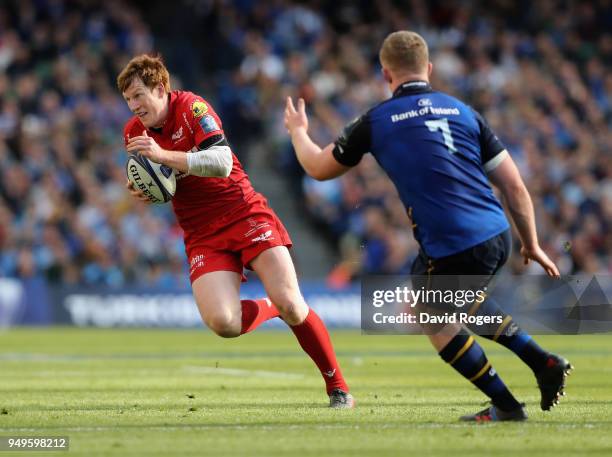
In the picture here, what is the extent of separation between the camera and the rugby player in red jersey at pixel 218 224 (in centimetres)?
837

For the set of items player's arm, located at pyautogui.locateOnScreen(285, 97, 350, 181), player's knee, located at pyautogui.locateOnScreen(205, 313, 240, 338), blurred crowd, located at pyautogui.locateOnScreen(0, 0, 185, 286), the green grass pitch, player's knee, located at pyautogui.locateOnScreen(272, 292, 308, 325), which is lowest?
the green grass pitch

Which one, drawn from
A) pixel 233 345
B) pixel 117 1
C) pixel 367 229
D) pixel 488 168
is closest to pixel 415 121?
pixel 488 168

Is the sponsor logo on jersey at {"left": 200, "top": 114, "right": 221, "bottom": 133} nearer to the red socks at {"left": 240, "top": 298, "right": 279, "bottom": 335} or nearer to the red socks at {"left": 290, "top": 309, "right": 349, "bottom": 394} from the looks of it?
the red socks at {"left": 240, "top": 298, "right": 279, "bottom": 335}

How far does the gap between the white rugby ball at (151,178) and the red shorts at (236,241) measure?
45cm

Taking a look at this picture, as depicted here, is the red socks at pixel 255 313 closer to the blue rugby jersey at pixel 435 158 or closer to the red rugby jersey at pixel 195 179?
the red rugby jersey at pixel 195 179

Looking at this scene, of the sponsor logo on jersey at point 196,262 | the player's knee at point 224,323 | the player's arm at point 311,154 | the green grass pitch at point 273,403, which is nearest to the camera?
the green grass pitch at point 273,403

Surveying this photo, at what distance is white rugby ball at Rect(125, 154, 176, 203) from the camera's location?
8352 mm

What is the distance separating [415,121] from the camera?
274 inches

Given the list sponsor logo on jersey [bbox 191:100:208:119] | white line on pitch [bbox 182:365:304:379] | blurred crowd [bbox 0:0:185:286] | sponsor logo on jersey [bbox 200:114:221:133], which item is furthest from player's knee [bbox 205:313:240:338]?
blurred crowd [bbox 0:0:185:286]

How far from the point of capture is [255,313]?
872 centimetres

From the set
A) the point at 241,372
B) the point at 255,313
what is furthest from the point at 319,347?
the point at 241,372

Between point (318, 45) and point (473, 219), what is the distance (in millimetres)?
19134

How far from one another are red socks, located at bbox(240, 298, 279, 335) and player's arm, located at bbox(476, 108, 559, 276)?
2.30m

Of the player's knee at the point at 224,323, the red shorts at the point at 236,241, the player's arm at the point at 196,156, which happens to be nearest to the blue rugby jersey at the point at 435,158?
the player's arm at the point at 196,156
